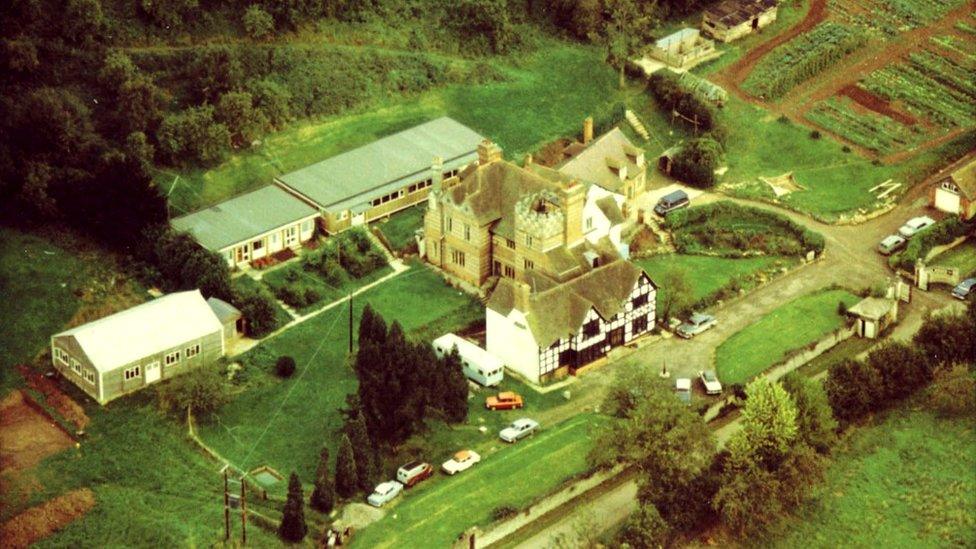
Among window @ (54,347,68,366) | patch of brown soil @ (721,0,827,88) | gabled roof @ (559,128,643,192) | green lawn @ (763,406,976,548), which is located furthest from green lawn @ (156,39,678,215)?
green lawn @ (763,406,976,548)

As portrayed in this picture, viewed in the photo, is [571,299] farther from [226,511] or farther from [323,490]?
[226,511]

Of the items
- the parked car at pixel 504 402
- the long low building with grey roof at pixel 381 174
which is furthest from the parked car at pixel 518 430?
the long low building with grey roof at pixel 381 174

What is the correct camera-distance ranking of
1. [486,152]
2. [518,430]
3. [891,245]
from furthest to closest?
[891,245]
[486,152]
[518,430]

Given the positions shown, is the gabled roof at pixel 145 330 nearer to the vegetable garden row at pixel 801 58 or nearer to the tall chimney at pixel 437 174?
the tall chimney at pixel 437 174

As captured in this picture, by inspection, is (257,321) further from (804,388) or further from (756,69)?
(756,69)

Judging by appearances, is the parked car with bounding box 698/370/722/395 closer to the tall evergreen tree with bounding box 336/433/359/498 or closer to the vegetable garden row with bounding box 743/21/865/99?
the tall evergreen tree with bounding box 336/433/359/498

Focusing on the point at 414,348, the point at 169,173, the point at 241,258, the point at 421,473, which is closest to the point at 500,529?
the point at 421,473

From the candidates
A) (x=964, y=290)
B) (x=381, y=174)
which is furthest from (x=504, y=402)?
(x=964, y=290)
